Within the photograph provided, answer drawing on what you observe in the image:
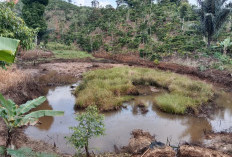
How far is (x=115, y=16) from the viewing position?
86.7ft

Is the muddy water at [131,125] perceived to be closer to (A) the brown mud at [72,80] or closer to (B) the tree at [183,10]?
(A) the brown mud at [72,80]

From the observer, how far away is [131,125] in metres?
6.91

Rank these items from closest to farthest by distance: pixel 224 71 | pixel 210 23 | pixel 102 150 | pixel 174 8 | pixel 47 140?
1. pixel 102 150
2. pixel 47 140
3. pixel 224 71
4. pixel 210 23
5. pixel 174 8

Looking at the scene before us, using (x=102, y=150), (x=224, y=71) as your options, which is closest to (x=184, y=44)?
(x=224, y=71)

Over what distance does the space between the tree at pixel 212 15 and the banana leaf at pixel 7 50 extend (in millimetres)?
14804

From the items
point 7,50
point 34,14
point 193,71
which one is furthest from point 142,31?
point 7,50

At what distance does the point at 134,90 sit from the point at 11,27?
6045 mm

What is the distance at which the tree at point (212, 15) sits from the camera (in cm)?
A: 1498

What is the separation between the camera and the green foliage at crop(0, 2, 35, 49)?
188 inches

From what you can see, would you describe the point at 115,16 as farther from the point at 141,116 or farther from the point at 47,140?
the point at 47,140

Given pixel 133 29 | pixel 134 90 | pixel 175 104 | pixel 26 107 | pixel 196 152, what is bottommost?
pixel 196 152

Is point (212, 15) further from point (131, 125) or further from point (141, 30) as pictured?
point (131, 125)

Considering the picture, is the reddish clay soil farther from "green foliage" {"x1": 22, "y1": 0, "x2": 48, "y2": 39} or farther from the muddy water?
"green foliage" {"x1": 22, "y1": 0, "x2": 48, "y2": 39}

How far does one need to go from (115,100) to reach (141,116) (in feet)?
3.93
